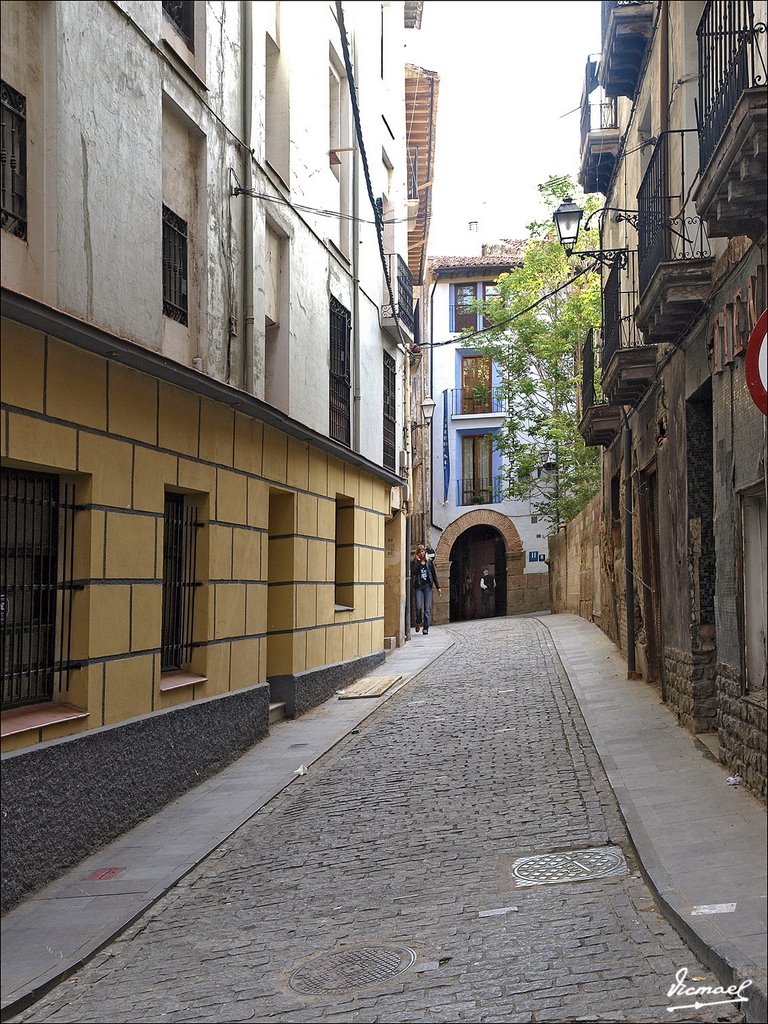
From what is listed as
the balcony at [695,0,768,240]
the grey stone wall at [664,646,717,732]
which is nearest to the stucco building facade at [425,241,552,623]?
the grey stone wall at [664,646,717,732]

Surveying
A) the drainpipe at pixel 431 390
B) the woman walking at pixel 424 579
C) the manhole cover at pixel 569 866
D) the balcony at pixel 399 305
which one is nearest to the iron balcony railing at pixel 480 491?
the drainpipe at pixel 431 390

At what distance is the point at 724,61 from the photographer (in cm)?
766

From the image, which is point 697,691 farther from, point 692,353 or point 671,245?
point 671,245

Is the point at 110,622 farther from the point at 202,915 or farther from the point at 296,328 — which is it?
the point at 296,328

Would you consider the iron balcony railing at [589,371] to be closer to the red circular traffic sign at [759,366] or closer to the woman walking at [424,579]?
the woman walking at [424,579]

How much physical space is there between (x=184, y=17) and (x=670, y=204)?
482cm

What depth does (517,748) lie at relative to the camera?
10.5 metres

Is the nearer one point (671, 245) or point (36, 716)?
point (36, 716)

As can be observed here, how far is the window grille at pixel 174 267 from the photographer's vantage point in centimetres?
991

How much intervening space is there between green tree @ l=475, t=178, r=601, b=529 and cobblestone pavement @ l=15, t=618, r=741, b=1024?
65.6 feet

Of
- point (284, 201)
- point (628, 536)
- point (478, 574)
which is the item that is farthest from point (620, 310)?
point (478, 574)

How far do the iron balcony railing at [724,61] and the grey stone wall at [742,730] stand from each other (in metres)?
3.58

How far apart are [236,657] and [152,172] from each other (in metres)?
4.70

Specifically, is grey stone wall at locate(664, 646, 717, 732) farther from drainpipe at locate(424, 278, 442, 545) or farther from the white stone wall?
drainpipe at locate(424, 278, 442, 545)
